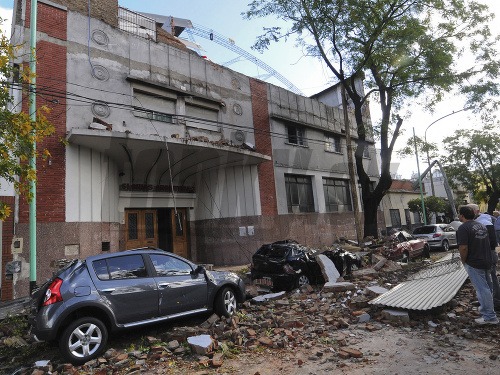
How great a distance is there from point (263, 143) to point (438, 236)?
10576mm

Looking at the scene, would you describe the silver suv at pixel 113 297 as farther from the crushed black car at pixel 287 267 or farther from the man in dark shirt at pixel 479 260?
the man in dark shirt at pixel 479 260

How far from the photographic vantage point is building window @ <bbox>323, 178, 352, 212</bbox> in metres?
19.4

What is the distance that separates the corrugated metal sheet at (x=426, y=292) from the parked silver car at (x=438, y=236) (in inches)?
385

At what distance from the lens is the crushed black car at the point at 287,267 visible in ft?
30.2

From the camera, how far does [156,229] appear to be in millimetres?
13945

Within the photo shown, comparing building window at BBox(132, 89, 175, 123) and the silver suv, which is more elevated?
building window at BBox(132, 89, 175, 123)

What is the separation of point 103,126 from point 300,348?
9.22 meters

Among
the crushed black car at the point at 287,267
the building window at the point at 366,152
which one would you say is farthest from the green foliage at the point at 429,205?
the crushed black car at the point at 287,267

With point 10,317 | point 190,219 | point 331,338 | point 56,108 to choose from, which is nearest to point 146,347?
point 331,338

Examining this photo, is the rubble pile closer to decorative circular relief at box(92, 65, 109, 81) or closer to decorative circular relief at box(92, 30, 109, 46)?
decorative circular relief at box(92, 65, 109, 81)

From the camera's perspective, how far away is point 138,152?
38.4 feet

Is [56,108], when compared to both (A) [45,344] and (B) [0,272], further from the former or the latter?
(A) [45,344]

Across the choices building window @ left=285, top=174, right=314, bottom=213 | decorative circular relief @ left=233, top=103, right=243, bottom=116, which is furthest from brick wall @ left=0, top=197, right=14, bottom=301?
building window @ left=285, top=174, right=314, bottom=213

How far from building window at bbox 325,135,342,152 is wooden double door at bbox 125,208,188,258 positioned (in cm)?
970
